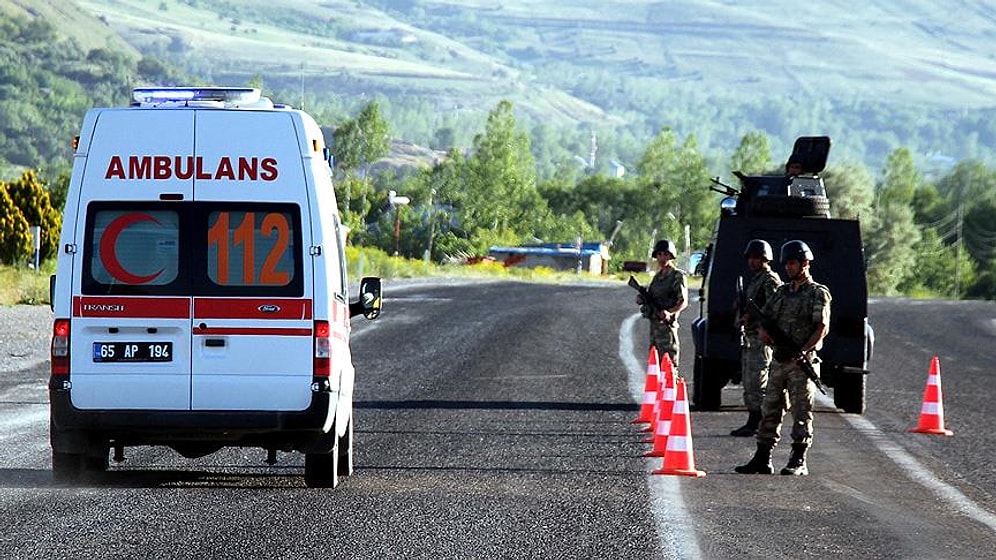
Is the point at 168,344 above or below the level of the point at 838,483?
above

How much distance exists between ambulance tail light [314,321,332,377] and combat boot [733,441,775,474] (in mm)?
4094

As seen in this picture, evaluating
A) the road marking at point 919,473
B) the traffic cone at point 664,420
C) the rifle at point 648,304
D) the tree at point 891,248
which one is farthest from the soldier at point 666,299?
the tree at point 891,248

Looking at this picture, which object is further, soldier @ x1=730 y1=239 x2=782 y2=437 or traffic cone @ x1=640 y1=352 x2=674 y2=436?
soldier @ x1=730 y1=239 x2=782 y2=437

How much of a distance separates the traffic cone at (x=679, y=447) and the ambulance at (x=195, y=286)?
3.23 metres

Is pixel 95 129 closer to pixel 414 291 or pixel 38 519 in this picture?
pixel 38 519

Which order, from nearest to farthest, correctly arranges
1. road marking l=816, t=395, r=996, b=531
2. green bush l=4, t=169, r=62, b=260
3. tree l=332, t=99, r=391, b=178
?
road marking l=816, t=395, r=996, b=531 → green bush l=4, t=169, r=62, b=260 → tree l=332, t=99, r=391, b=178

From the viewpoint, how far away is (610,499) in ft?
39.9

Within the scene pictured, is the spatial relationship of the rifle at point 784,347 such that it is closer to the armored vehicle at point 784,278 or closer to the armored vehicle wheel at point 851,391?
the armored vehicle at point 784,278

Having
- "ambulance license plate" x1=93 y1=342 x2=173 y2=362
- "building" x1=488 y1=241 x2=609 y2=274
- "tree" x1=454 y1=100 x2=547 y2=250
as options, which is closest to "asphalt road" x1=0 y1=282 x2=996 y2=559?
"ambulance license plate" x1=93 y1=342 x2=173 y2=362

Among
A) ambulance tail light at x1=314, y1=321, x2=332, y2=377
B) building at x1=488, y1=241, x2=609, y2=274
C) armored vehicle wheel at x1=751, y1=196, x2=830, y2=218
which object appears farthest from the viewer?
building at x1=488, y1=241, x2=609, y2=274

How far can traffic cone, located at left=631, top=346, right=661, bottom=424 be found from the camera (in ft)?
60.0

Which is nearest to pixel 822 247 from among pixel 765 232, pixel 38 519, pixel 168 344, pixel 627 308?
pixel 765 232

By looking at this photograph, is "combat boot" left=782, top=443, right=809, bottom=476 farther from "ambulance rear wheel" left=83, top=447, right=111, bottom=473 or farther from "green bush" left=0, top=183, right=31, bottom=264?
"green bush" left=0, top=183, right=31, bottom=264

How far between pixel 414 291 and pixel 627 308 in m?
8.15
